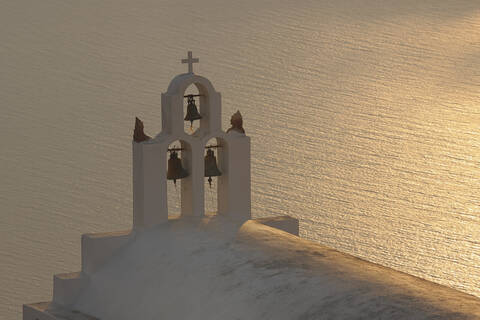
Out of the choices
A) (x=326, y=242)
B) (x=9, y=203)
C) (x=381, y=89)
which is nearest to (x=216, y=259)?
(x=326, y=242)

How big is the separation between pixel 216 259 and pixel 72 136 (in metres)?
24.6

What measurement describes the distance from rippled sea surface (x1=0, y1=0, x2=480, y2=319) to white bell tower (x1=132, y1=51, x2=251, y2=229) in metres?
10.4

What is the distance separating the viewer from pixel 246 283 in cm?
1823

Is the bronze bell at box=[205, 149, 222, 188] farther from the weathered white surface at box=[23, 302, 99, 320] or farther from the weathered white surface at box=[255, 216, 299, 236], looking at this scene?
the weathered white surface at box=[23, 302, 99, 320]

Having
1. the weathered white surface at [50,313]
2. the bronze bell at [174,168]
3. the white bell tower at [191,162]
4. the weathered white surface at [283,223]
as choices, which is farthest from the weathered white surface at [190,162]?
the weathered white surface at [50,313]

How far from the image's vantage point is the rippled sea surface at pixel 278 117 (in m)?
Answer: 34.8

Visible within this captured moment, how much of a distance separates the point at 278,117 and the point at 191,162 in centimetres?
2281

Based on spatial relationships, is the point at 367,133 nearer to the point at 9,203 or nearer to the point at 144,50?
the point at 9,203

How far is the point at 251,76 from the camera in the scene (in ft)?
159

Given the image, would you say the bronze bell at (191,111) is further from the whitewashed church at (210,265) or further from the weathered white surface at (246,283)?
the weathered white surface at (246,283)

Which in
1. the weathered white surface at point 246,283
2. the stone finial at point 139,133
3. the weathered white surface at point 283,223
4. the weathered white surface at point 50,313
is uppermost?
the stone finial at point 139,133

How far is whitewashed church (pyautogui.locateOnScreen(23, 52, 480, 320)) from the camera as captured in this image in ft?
55.8

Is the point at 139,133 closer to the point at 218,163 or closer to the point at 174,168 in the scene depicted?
the point at 174,168

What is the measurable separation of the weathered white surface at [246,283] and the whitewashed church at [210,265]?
16mm
